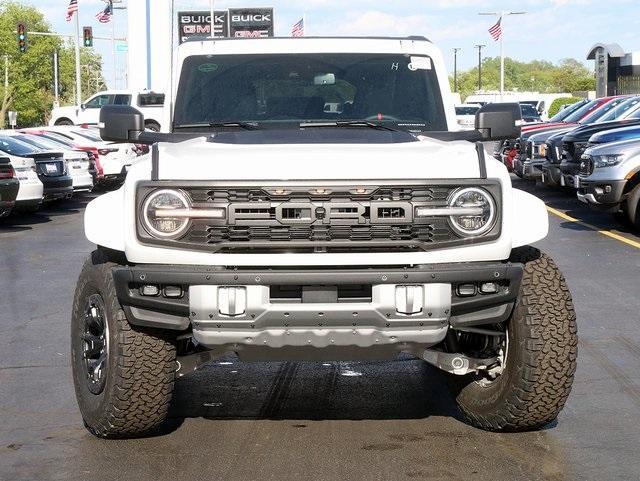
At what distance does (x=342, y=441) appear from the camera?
6137 millimetres

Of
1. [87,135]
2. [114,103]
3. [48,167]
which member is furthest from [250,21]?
[48,167]

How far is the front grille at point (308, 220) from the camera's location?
5492mm

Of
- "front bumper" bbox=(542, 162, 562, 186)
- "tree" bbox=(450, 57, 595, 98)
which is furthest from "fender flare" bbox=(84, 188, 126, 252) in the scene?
"tree" bbox=(450, 57, 595, 98)

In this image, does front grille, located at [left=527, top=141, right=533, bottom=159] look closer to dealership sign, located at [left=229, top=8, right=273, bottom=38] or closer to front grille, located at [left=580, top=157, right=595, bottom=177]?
front grille, located at [left=580, top=157, right=595, bottom=177]

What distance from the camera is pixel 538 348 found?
579 cm

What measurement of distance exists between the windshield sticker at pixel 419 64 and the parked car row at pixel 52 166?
40.5 feet

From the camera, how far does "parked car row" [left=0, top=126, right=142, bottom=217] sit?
19102 mm

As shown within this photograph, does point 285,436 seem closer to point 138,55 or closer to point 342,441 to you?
point 342,441

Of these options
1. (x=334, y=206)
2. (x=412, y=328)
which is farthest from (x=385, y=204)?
(x=412, y=328)

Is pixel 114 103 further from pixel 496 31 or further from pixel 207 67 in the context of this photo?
pixel 207 67

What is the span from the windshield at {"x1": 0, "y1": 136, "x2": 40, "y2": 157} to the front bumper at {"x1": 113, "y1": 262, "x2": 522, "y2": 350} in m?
16.7

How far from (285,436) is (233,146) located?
151 cm

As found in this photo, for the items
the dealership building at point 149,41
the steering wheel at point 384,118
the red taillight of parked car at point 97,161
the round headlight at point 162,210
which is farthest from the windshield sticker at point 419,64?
the dealership building at point 149,41

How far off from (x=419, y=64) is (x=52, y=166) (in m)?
16.0
